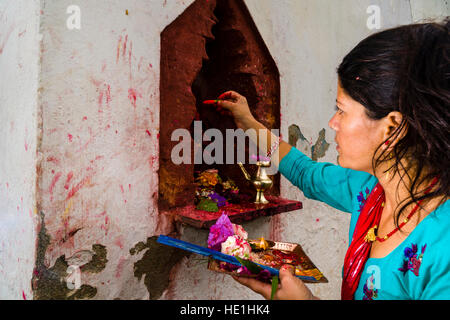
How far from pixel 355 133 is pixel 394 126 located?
12 cm

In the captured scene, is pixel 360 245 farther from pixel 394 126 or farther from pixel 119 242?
pixel 119 242

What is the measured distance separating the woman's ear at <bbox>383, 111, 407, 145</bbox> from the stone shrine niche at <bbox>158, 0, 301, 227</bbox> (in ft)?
2.28

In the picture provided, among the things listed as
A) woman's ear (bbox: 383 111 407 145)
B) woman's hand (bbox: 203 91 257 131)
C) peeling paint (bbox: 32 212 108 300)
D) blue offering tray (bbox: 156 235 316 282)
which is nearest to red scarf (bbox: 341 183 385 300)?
blue offering tray (bbox: 156 235 316 282)

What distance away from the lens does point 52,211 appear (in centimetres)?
97

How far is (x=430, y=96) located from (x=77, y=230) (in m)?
1.21

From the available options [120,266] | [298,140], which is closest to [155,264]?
[120,266]

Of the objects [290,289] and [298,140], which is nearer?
[290,289]

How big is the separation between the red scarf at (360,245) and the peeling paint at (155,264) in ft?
2.40

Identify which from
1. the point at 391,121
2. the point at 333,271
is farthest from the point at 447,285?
the point at 333,271

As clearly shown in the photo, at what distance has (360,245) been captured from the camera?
102 centimetres

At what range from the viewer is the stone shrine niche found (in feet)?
4.27

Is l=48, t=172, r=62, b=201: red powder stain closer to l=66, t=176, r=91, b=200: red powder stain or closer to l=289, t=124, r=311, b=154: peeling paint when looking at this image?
l=66, t=176, r=91, b=200: red powder stain

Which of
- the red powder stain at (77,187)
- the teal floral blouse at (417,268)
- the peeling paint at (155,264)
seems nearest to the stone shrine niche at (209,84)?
the peeling paint at (155,264)

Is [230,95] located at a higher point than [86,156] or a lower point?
→ higher
